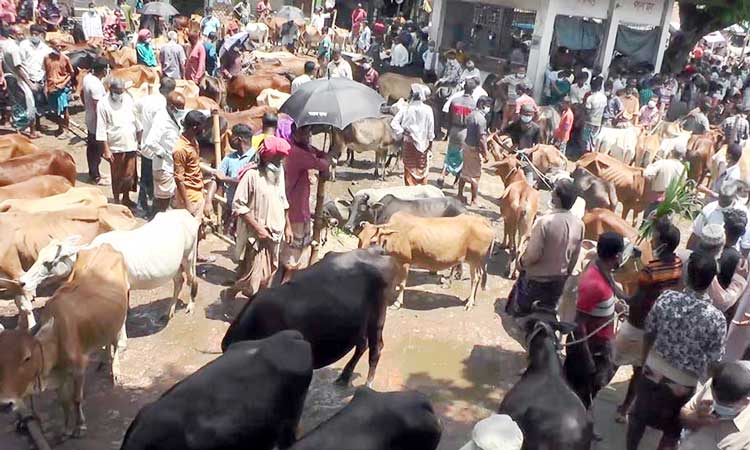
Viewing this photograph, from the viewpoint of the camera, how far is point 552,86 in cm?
1772

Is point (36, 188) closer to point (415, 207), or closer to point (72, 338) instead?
point (72, 338)

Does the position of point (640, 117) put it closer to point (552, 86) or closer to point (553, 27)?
point (552, 86)

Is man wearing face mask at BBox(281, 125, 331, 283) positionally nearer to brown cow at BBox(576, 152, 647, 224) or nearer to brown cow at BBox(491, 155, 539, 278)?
brown cow at BBox(491, 155, 539, 278)

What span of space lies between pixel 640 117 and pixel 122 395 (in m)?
13.1

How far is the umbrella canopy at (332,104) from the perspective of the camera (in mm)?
7168

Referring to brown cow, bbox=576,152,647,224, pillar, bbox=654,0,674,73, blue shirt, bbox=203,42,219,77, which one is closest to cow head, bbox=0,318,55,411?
brown cow, bbox=576,152,647,224

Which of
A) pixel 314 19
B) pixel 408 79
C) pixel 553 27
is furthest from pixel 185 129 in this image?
pixel 314 19

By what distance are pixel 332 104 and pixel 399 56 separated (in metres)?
15.4

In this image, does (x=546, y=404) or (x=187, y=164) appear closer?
(x=546, y=404)

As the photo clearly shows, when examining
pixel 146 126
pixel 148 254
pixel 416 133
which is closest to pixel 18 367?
pixel 148 254

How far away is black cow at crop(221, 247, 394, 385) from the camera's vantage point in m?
5.26

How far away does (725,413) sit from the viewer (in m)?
3.70

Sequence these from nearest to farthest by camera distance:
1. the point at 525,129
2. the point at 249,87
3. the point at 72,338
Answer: the point at 72,338
the point at 525,129
the point at 249,87

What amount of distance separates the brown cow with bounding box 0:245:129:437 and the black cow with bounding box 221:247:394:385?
3.12 feet
